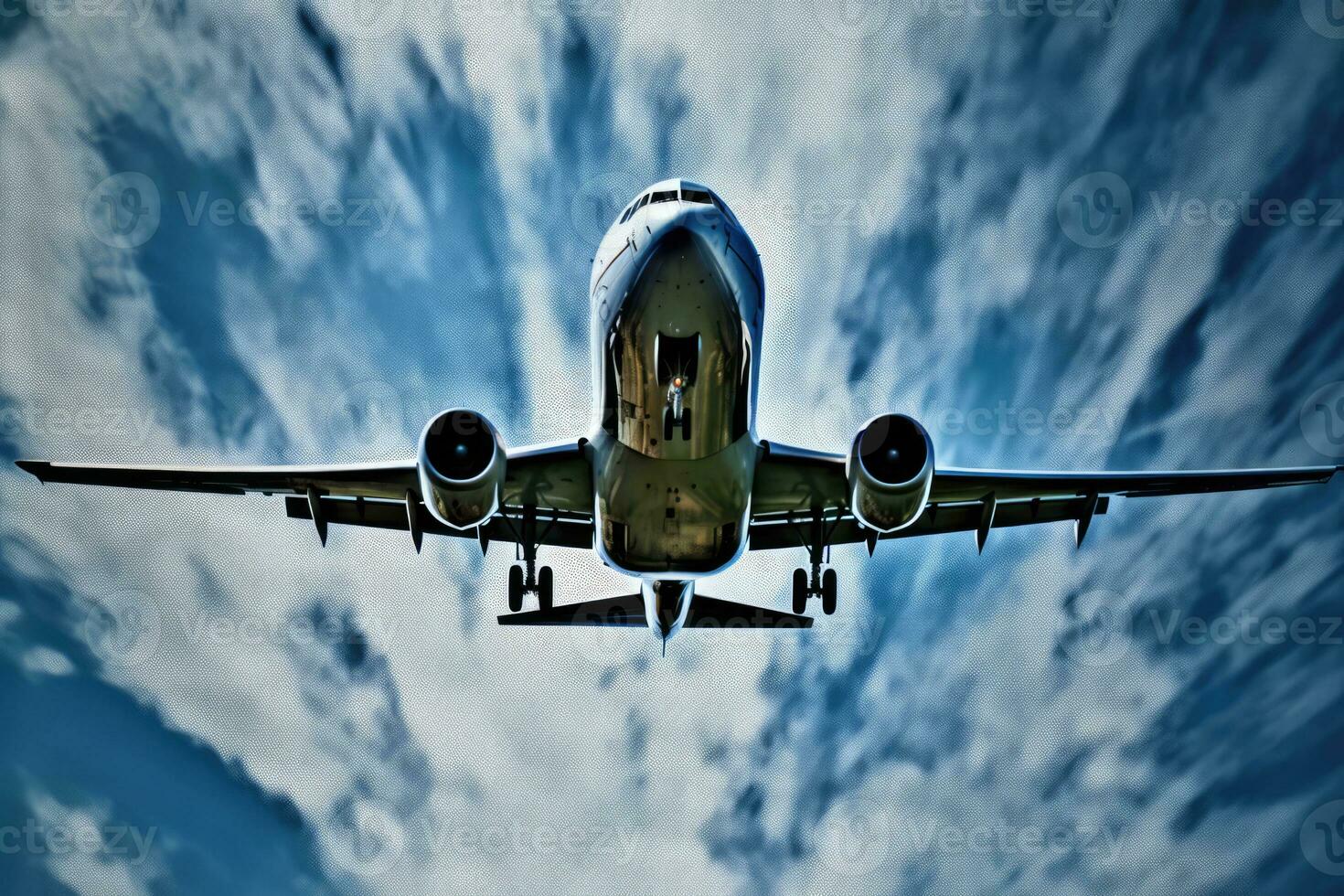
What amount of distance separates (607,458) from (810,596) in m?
6.79

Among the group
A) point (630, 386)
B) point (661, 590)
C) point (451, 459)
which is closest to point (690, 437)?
point (630, 386)

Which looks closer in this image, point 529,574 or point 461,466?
point 461,466

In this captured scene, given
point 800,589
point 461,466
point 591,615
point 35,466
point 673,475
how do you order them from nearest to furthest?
point 461,466 → point 673,475 → point 35,466 → point 800,589 → point 591,615

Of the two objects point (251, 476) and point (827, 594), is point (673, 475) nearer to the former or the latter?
point (827, 594)

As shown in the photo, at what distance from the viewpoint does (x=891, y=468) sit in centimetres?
1485

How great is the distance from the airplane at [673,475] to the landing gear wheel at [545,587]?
5 cm

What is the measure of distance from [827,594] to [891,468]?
6.06 meters

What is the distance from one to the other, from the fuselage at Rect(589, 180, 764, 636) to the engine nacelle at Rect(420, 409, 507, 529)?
7.18 ft

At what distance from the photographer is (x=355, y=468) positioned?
674 inches

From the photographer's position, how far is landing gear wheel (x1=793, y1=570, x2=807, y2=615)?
2052 cm

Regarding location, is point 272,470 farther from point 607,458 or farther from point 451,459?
point 607,458

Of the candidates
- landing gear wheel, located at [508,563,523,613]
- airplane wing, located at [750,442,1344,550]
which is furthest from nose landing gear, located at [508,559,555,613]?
airplane wing, located at [750,442,1344,550]

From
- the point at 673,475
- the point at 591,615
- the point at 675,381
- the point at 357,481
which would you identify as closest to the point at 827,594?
the point at 591,615

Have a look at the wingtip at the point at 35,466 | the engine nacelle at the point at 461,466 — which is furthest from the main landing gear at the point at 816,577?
the wingtip at the point at 35,466
